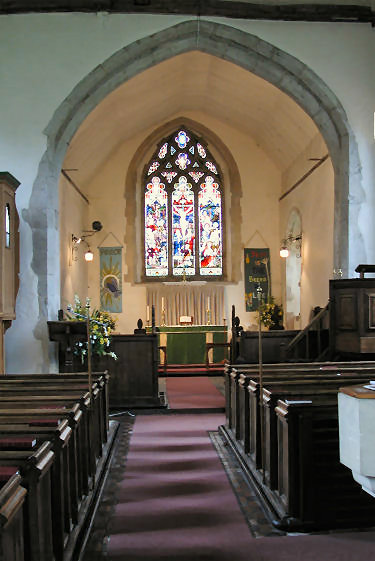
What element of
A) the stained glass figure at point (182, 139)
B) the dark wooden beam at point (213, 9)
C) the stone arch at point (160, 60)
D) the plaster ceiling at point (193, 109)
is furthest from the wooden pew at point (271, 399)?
the stained glass figure at point (182, 139)

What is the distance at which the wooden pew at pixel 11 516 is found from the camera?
1755mm

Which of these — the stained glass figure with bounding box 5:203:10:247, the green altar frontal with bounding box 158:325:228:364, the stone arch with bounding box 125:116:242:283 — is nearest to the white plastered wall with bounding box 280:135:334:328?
the stone arch with bounding box 125:116:242:283

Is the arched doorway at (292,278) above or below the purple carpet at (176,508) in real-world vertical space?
above

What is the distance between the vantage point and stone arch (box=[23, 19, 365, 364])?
7773 mm

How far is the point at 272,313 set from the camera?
41.7ft

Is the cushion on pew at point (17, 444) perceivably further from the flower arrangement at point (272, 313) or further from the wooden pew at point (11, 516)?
the flower arrangement at point (272, 313)

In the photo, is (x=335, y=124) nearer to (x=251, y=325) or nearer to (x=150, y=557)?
(x=251, y=325)

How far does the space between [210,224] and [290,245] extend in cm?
210

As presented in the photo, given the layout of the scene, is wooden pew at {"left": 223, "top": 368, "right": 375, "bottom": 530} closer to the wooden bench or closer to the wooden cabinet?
the wooden bench

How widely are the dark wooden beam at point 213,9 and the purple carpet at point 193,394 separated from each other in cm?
534

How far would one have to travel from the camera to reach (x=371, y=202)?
8055 mm

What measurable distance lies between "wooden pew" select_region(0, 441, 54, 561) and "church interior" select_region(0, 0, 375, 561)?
0.04 ft

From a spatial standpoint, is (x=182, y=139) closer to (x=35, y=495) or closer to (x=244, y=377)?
(x=244, y=377)

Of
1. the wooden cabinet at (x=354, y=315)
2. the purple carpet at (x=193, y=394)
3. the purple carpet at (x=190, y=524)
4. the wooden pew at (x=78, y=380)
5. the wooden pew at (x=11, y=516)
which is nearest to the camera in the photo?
the wooden pew at (x=11, y=516)
